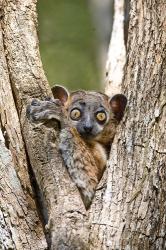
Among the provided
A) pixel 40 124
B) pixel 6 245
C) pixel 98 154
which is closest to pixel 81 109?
pixel 98 154

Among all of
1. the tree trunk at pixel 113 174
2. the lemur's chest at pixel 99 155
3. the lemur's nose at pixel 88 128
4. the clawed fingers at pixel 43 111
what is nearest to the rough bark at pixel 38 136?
the tree trunk at pixel 113 174

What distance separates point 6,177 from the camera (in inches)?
237

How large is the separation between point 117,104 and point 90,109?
1.50ft

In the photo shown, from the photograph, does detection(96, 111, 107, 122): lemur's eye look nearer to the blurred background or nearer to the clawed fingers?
the clawed fingers

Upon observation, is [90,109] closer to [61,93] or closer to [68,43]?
[61,93]

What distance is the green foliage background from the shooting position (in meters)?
17.5

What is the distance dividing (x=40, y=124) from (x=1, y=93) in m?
0.58

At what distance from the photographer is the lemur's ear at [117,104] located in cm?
663

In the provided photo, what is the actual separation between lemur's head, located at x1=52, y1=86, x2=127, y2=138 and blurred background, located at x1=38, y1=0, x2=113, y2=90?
25.9ft

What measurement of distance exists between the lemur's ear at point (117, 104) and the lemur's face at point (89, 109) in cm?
8

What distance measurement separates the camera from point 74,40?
19.0 metres

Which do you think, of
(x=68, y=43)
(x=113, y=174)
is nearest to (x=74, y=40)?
(x=68, y=43)

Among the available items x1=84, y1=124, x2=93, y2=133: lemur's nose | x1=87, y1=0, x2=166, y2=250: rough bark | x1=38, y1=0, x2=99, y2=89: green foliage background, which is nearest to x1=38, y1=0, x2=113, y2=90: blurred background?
x1=38, y1=0, x2=99, y2=89: green foliage background

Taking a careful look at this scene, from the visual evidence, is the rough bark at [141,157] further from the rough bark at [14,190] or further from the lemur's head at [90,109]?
the lemur's head at [90,109]
